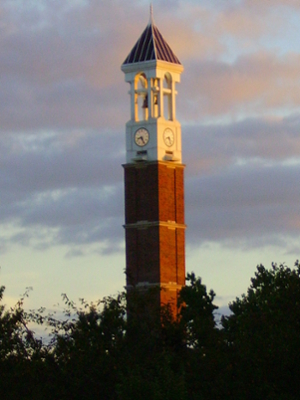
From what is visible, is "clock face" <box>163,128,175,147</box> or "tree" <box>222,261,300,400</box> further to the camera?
"clock face" <box>163,128,175,147</box>

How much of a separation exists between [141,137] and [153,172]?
2.32m

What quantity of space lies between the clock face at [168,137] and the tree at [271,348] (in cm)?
3034

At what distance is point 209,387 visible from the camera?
207 feet

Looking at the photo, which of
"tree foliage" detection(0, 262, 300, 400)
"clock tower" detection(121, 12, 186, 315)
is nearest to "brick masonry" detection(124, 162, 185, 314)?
"clock tower" detection(121, 12, 186, 315)

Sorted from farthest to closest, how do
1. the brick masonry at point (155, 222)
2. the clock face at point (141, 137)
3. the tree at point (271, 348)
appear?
1. the clock face at point (141, 137)
2. the brick masonry at point (155, 222)
3. the tree at point (271, 348)

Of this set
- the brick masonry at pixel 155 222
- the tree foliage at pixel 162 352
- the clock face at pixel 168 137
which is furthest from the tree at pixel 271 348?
the clock face at pixel 168 137

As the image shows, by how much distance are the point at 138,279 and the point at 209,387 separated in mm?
32557

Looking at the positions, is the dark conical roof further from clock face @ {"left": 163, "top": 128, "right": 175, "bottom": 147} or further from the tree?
the tree

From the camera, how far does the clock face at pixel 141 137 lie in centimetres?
9719

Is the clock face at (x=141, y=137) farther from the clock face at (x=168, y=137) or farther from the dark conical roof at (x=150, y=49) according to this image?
the dark conical roof at (x=150, y=49)

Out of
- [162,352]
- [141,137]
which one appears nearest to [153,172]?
[141,137]

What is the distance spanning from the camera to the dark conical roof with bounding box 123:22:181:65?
9738 cm

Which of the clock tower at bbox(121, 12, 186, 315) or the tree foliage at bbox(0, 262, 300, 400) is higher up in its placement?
the clock tower at bbox(121, 12, 186, 315)

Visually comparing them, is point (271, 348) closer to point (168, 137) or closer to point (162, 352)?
point (162, 352)
